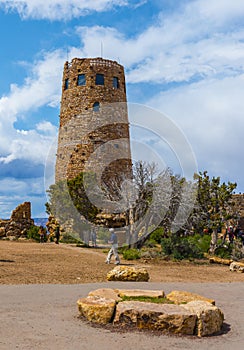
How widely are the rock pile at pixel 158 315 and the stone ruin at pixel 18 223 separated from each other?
32715 millimetres

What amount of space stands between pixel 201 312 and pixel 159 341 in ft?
3.33

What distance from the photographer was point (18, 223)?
40.4m

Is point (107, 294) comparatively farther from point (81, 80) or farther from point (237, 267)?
point (81, 80)

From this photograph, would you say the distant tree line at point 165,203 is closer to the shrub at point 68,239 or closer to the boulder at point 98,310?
the shrub at point 68,239

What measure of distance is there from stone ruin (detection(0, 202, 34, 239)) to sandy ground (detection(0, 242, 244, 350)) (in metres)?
23.9

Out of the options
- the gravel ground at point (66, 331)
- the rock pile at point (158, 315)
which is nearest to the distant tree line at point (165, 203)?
the gravel ground at point (66, 331)

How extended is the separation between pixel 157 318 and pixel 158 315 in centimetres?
5

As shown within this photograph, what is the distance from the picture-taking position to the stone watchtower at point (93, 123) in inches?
1517

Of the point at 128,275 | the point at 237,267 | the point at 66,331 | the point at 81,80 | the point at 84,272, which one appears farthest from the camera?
the point at 81,80

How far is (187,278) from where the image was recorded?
15.7 m

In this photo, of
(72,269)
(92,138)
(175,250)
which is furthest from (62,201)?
(72,269)

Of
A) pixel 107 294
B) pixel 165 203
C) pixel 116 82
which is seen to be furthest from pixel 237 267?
pixel 116 82

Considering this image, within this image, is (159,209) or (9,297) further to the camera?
(159,209)

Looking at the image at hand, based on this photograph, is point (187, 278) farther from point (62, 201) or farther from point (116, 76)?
point (116, 76)
